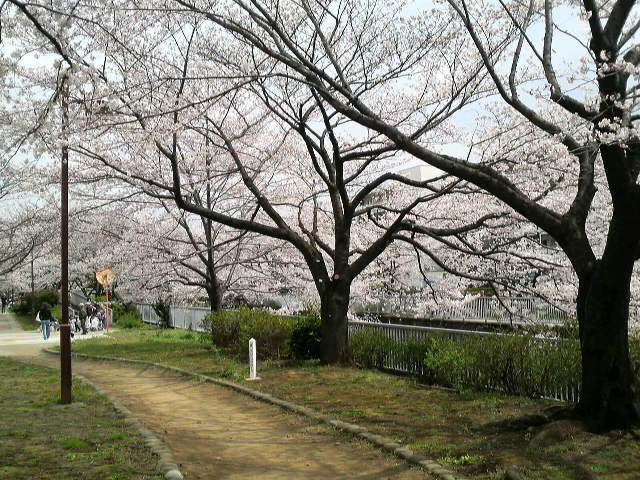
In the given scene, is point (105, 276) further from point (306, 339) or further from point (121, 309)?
point (306, 339)

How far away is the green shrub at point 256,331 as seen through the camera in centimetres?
1667

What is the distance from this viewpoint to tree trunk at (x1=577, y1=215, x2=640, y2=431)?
23.8ft

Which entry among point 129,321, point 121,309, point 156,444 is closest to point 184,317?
point 129,321

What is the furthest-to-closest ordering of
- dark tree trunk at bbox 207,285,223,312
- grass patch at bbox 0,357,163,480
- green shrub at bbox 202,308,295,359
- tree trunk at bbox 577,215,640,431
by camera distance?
dark tree trunk at bbox 207,285,223,312, green shrub at bbox 202,308,295,359, tree trunk at bbox 577,215,640,431, grass patch at bbox 0,357,163,480

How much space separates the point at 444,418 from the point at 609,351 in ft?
8.24

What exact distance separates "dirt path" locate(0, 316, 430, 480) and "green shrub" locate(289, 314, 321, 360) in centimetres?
302

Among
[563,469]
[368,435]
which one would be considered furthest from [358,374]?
[563,469]

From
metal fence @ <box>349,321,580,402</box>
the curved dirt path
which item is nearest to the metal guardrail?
metal fence @ <box>349,321,580,402</box>

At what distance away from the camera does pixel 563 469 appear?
625 centimetres

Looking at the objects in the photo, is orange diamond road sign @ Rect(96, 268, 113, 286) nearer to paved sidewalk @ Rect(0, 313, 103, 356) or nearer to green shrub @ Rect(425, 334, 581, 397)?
paved sidewalk @ Rect(0, 313, 103, 356)

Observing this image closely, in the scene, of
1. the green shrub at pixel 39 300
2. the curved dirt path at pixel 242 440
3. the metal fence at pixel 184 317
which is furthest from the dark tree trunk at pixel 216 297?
the green shrub at pixel 39 300

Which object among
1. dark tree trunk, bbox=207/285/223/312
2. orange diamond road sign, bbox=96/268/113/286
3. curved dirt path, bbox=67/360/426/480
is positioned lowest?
curved dirt path, bbox=67/360/426/480

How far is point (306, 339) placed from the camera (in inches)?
618

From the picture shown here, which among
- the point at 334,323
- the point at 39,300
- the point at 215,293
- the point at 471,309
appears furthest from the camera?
the point at 39,300
